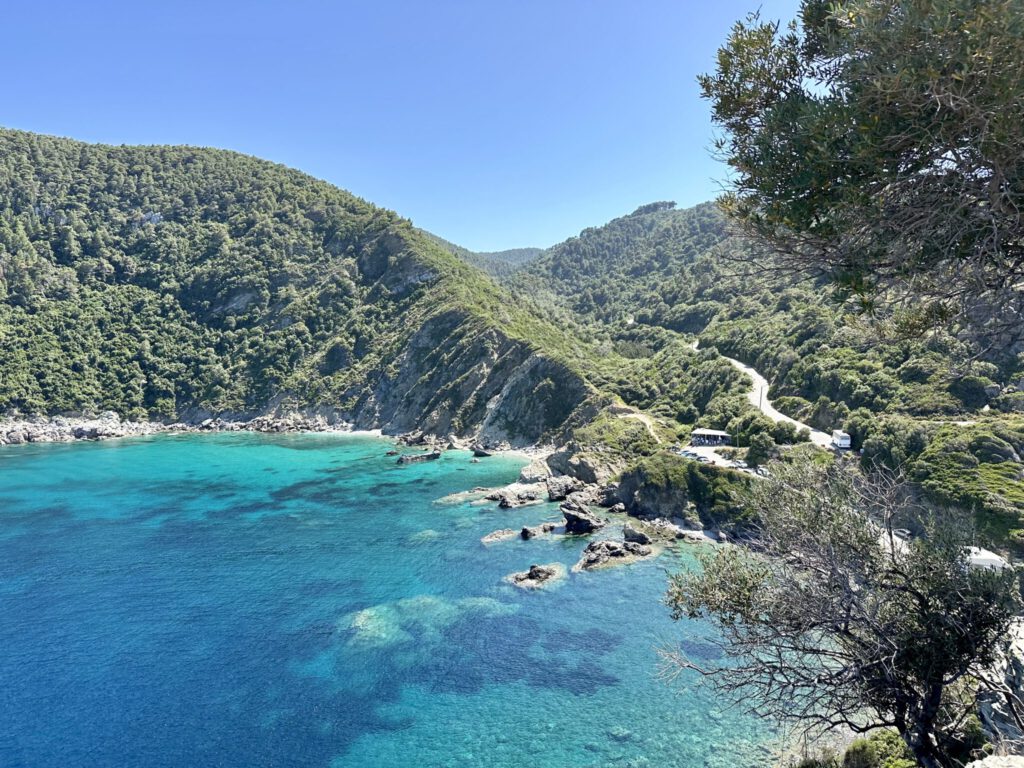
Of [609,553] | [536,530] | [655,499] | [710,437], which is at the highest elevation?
[710,437]

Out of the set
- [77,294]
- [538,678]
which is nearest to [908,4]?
[538,678]

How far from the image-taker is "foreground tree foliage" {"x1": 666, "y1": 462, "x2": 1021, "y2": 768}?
36.7 feet

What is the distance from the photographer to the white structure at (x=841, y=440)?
50.4 m

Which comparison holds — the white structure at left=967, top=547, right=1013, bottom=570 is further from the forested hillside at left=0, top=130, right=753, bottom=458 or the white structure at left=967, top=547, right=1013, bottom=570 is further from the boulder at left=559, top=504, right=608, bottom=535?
the forested hillside at left=0, top=130, right=753, bottom=458

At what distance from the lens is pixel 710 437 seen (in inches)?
2484

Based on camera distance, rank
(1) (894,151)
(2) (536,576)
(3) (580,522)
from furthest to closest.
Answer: (3) (580,522), (2) (536,576), (1) (894,151)

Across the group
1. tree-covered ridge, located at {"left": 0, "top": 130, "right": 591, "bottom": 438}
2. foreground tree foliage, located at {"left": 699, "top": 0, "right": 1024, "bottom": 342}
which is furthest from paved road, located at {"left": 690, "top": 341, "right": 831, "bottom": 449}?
foreground tree foliage, located at {"left": 699, "top": 0, "right": 1024, "bottom": 342}

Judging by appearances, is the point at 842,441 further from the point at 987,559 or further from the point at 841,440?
the point at 987,559

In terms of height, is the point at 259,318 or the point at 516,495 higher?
the point at 259,318

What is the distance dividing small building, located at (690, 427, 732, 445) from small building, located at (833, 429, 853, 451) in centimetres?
1174

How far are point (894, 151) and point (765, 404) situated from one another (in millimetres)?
66735

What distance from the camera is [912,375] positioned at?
5544cm

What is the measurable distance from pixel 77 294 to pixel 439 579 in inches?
5232

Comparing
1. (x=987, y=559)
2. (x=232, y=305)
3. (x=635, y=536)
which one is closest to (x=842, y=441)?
(x=635, y=536)
